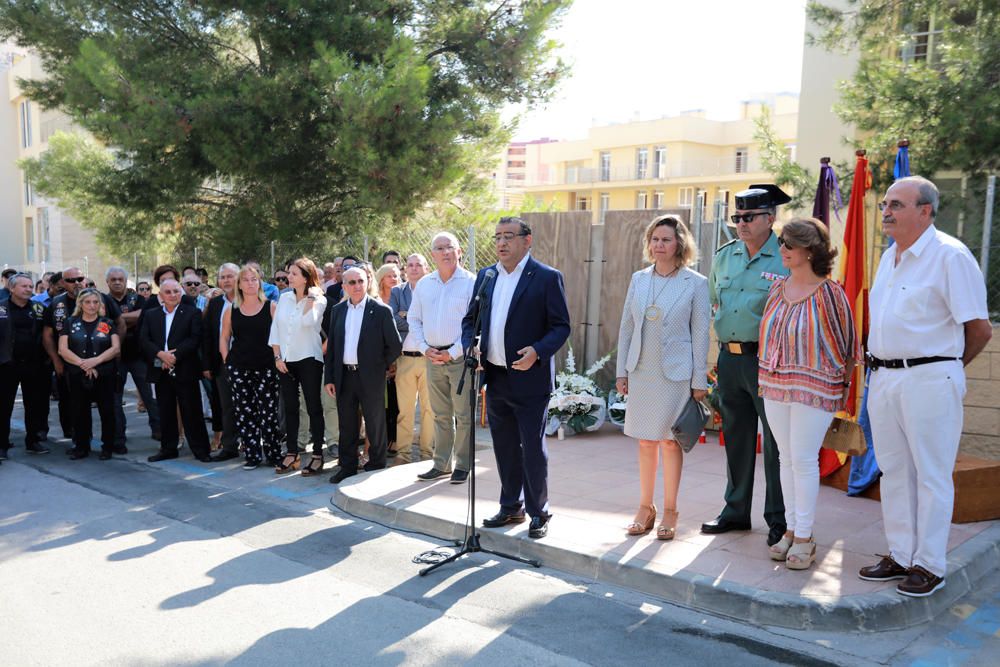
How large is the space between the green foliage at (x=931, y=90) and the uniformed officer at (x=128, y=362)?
322 inches

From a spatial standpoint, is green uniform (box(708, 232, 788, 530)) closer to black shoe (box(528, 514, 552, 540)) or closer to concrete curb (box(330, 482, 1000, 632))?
concrete curb (box(330, 482, 1000, 632))

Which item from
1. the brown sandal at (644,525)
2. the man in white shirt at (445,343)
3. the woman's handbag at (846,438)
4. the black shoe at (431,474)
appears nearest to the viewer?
the woman's handbag at (846,438)

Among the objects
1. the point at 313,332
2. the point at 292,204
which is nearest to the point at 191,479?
the point at 313,332

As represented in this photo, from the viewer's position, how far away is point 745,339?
5.33m

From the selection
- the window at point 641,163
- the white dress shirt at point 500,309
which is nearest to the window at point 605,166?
the window at point 641,163

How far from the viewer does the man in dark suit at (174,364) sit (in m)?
8.91

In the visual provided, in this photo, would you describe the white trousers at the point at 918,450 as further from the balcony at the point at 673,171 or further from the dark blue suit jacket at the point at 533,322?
the balcony at the point at 673,171

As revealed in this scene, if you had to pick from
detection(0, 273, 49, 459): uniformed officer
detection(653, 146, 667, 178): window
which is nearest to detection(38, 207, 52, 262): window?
detection(0, 273, 49, 459): uniformed officer

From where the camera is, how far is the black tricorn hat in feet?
17.2

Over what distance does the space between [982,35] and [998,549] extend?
542cm

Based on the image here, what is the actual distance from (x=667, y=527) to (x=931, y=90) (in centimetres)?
545

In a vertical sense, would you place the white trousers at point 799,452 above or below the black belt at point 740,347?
below

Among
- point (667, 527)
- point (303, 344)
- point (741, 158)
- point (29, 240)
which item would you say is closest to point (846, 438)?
point (667, 527)

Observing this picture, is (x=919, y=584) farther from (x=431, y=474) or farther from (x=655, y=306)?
(x=431, y=474)
